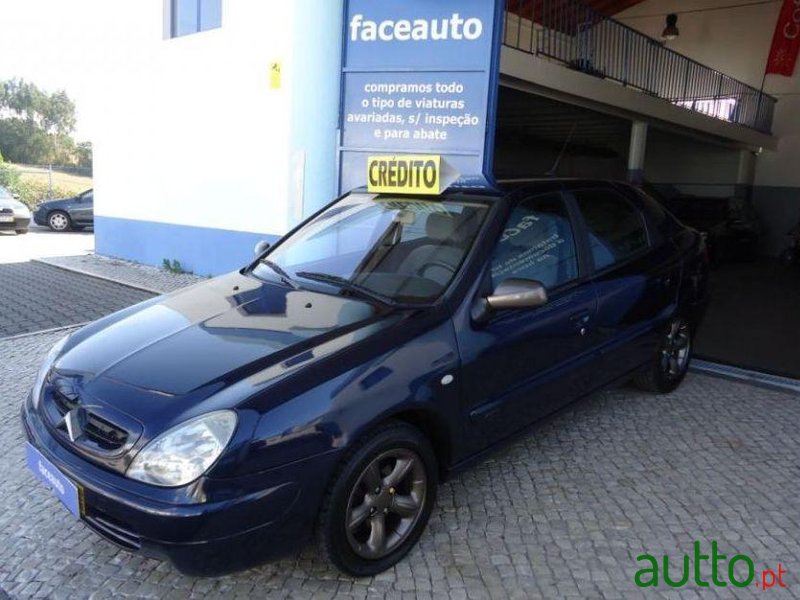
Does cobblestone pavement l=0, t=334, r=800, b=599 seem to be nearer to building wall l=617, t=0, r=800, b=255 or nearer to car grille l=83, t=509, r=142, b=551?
car grille l=83, t=509, r=142, b=551

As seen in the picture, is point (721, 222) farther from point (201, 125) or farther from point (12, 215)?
point (12, 215)

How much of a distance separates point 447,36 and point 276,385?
4410 millimetres

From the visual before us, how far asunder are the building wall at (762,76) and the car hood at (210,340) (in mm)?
17515

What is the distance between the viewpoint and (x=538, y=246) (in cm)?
342

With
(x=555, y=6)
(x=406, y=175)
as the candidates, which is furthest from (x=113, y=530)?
(x=555, y=6)

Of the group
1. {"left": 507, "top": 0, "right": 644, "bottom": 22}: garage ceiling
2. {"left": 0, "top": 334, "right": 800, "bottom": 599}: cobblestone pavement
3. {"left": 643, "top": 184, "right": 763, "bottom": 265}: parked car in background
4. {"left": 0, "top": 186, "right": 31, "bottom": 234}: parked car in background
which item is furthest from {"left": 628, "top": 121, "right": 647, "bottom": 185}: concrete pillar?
{"left": 0, "top": 186, "right": 31, "bottom": 234}: parked car in background

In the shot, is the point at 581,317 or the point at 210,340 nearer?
the point at 210,340

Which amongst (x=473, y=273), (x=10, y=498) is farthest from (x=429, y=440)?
(x=10, y=498)

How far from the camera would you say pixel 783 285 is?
1129cm

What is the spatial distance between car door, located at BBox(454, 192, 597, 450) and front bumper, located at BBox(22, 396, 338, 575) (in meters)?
0.88

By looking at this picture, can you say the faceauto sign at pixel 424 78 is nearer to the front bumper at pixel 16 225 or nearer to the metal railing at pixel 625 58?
the metal railing at pixel 625 58

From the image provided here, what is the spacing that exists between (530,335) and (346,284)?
0.93m

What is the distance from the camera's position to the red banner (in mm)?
16141

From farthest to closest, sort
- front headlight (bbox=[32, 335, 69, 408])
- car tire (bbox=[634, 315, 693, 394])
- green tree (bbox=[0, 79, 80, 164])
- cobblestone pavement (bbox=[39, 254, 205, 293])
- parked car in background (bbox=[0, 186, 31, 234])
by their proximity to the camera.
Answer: green tree (bbox=[0, 79, 80, 164]), parked car in background (bbox=[0, 186, 31, 234]), cobblestone pavement (bbox=[39, 254, 205, 293]), car tire (bbox=[634, 315, 693, 394]), front headlight (bbox=[32, 335, 69, 408])
